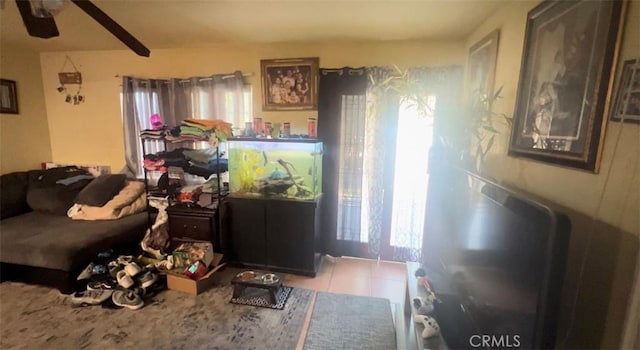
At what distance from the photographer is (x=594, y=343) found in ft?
3.16

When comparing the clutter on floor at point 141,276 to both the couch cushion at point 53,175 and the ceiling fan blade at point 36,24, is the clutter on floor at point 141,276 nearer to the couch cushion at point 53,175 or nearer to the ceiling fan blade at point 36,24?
the couch cushion at point 53,175

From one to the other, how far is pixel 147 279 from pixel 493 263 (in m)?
2.56

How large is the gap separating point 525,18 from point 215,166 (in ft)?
8.60

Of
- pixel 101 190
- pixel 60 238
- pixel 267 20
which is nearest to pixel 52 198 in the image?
pixel 101 190

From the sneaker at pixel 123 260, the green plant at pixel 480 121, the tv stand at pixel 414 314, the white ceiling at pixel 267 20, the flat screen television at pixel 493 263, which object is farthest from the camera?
the sneaker at pixel 123 260

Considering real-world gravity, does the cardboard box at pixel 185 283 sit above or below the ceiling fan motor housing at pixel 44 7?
below

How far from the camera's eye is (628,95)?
87cm

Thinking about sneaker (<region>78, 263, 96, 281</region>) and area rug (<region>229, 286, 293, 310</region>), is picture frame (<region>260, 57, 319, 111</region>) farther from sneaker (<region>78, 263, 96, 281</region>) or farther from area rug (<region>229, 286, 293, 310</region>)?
sneaker (<region>78, 263, 96, 281</region>)

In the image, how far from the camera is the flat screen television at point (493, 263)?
2.50 feet

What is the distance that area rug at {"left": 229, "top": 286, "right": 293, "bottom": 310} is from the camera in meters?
2.31

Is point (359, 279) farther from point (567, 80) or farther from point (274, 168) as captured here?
point (567, 80)

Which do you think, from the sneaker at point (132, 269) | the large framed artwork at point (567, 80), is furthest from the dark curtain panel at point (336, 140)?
the sneaker at point (132, 269)

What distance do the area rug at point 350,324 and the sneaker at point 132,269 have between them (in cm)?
153

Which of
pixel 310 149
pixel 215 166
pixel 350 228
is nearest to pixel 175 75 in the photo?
pixel 215 166
